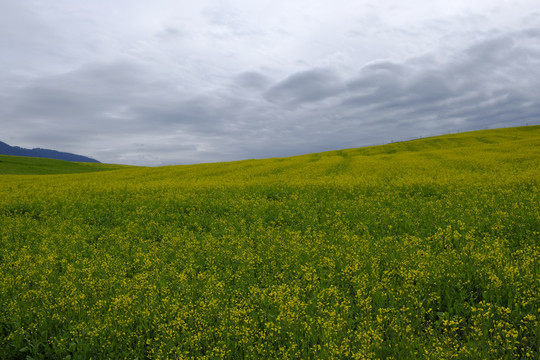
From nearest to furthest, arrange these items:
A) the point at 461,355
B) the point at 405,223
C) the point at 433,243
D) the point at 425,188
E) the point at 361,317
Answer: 1. the point at 461,355
2. the point at 361,317
3. the point at 433,243
4. the point at 405,223
5. the point at 425,188

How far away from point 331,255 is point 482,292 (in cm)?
297

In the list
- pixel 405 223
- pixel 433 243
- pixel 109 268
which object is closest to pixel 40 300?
pixel 109 268

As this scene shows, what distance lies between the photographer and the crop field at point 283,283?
4.13 metres

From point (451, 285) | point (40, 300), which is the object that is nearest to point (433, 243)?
point (451, 285)

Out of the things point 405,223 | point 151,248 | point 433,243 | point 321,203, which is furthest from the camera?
point 321,203

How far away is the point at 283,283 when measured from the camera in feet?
18.3

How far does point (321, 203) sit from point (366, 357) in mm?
9573

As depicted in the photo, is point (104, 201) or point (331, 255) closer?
point (331, 255)

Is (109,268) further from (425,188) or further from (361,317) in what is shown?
(425,188)

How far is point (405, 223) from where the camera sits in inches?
372

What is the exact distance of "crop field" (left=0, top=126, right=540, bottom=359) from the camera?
13.5ft

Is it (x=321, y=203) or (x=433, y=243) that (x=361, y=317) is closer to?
(x=433, y=243)

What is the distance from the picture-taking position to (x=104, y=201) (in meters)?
15.8

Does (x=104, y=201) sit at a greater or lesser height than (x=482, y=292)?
greater
